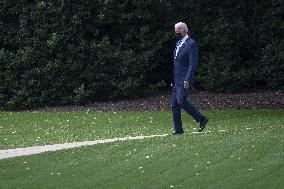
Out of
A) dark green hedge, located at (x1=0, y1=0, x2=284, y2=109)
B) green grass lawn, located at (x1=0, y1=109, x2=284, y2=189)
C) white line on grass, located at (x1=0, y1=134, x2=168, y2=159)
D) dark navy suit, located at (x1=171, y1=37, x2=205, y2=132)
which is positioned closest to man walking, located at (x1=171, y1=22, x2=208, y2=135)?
dark navy suit, located at (x1=171, y1=37, x2=205, y2=132)

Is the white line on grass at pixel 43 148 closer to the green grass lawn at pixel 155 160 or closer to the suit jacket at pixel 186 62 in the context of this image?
the green grass lawn at pixel 155 160

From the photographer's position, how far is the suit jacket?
46.1 feet

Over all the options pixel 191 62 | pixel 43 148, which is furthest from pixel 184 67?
pixel 43 148

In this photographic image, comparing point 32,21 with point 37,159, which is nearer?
point 37,159

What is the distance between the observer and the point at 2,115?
20625mm

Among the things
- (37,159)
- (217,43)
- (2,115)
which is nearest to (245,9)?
(217,43)

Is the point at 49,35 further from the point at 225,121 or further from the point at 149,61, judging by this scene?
the point at 225,121

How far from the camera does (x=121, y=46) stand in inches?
899

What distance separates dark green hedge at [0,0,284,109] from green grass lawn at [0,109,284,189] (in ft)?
16.4

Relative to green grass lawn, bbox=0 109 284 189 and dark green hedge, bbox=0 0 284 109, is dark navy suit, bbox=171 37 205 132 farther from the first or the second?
dark green hedge, bbox=0 0 284 109

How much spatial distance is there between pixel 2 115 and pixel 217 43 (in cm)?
642

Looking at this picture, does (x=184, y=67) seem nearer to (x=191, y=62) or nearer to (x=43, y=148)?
(x=191, y=62)

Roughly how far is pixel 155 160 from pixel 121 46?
11275mm

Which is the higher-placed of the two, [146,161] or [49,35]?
[49,35]
